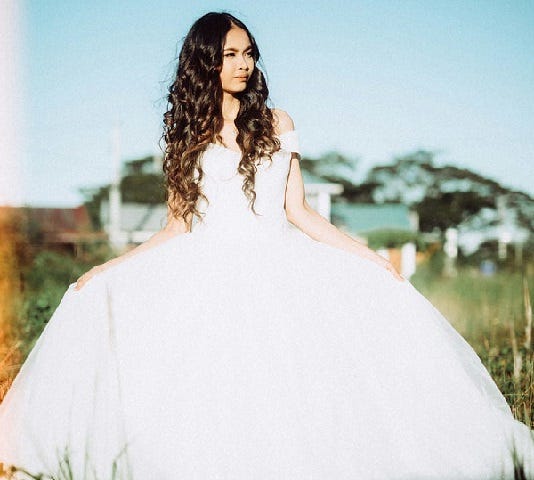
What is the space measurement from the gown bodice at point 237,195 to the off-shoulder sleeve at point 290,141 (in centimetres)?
3

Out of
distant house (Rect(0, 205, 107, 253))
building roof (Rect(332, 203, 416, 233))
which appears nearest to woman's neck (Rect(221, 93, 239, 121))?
distant house (Rect(0, 205, 107, 253))

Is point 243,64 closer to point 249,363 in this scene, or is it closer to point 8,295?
point 249,363

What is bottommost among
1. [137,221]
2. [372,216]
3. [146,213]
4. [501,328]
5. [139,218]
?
[501,328]

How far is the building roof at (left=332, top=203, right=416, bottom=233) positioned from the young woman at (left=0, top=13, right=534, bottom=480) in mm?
36630

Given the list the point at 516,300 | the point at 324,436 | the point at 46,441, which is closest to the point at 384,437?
the point at 324,436

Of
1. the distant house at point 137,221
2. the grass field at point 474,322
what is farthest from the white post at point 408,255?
the grass field at point 474,322

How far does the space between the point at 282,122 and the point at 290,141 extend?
4.9 inches

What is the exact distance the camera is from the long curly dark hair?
3.24m

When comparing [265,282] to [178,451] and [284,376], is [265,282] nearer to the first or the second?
[284,376]

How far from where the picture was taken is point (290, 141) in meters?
3.34

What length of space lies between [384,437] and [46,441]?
130cm

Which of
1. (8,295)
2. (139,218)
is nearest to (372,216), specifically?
(139,218)

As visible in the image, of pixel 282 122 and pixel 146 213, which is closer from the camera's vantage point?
pixel 282 122

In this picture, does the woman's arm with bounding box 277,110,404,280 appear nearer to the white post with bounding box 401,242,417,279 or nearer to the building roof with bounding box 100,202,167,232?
the white post with bounding box 401,242,417,279
